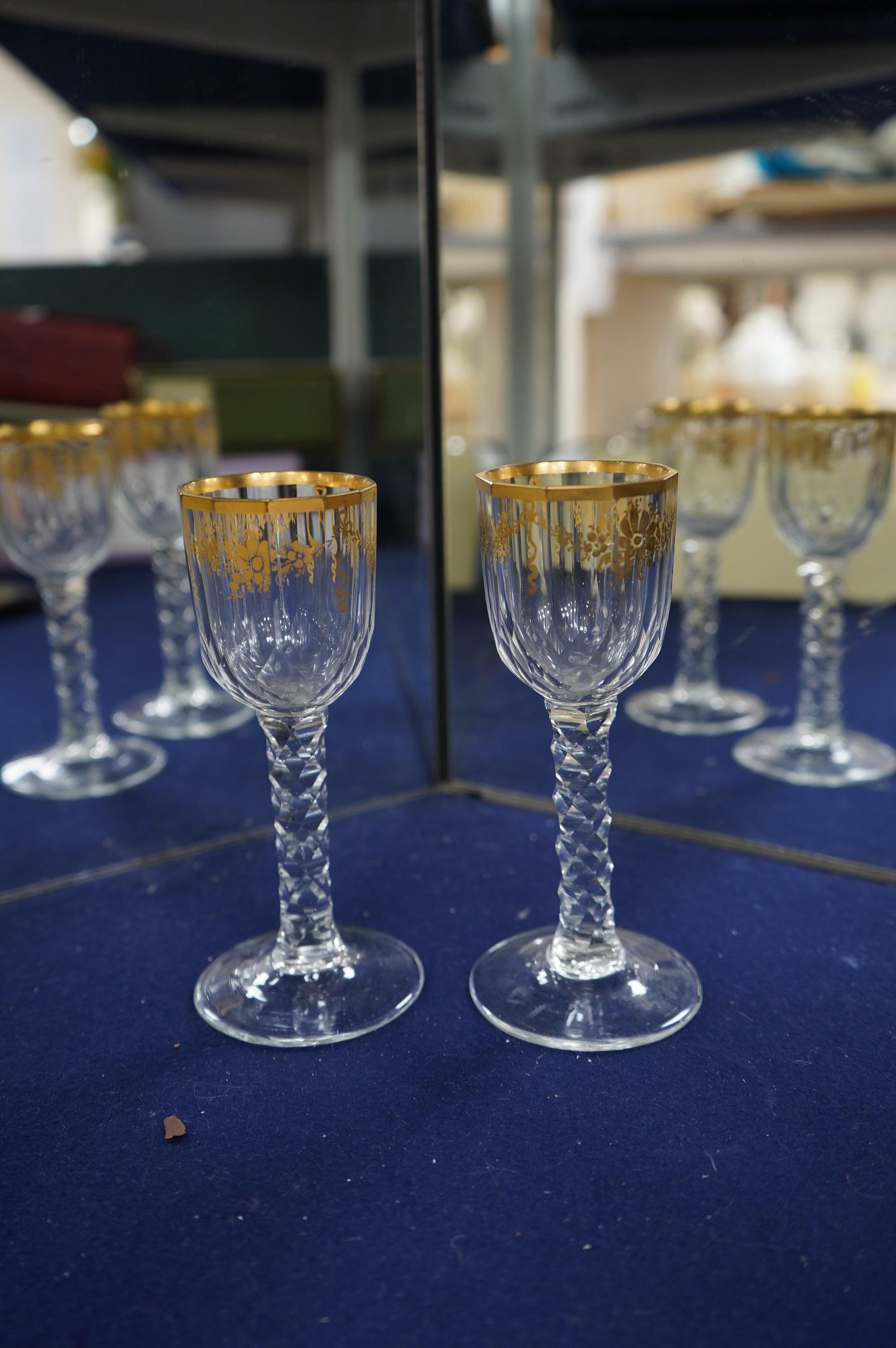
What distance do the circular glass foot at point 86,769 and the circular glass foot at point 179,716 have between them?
22 millimetres

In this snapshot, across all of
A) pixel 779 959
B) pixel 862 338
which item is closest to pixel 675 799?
pixel 779 959

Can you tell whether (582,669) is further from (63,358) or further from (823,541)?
(63,358)

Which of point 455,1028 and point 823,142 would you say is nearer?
point 455,1028

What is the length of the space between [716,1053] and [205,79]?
0.57 m

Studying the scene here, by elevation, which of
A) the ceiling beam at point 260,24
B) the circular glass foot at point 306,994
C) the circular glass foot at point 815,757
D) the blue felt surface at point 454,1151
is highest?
the ceiling beam at point 260,24

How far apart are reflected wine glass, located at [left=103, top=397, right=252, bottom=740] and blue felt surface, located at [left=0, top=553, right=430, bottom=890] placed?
0.01 meters

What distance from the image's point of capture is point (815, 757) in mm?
733

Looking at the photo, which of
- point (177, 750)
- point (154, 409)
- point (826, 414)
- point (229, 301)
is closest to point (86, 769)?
point (177, 750)

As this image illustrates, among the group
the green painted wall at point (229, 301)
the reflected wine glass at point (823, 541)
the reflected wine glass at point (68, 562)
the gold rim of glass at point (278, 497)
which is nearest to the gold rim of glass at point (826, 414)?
the reflected wine glass at point (823, 541)

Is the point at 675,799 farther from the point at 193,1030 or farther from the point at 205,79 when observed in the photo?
the point at 205,79

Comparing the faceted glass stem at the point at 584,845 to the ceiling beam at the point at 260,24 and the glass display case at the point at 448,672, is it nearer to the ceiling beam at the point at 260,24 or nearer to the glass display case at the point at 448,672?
the glass display case at the point at 448,672

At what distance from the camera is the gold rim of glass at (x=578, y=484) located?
0.41m

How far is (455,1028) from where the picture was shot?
0.49 meters

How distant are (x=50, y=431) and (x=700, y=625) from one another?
440 millimetres
